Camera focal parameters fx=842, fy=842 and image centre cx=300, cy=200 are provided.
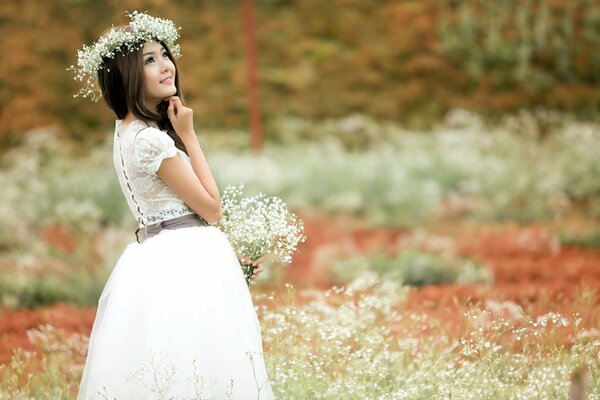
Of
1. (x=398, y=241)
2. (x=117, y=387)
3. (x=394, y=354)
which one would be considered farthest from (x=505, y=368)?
(x=398, y=241)

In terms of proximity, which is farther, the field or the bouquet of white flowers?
the field

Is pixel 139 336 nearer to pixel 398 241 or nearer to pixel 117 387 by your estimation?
pixel 117 387

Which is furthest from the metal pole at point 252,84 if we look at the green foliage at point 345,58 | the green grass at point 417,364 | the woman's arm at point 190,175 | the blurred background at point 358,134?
the woman's arm at point 190,175

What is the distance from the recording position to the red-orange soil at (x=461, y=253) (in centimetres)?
580

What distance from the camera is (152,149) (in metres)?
3.13

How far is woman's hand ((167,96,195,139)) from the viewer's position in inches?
125

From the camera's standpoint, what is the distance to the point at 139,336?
121 inches

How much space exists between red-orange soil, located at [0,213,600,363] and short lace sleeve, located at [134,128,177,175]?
224cm

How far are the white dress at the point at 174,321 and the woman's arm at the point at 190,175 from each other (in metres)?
0.05

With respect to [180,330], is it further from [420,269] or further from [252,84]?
[252,84]

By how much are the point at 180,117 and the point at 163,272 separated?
59 centimetres

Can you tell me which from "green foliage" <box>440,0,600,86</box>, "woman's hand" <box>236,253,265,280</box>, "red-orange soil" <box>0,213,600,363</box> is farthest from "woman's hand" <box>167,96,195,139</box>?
"green foliage" <box>440,0,600,86</box>

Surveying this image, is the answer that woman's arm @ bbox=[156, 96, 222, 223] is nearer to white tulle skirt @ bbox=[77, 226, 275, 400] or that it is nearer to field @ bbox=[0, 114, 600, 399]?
white tulle skirt @ bbox=[77, 226, 275, 400]

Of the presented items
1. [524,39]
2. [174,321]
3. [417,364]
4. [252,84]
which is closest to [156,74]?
[174,321]
